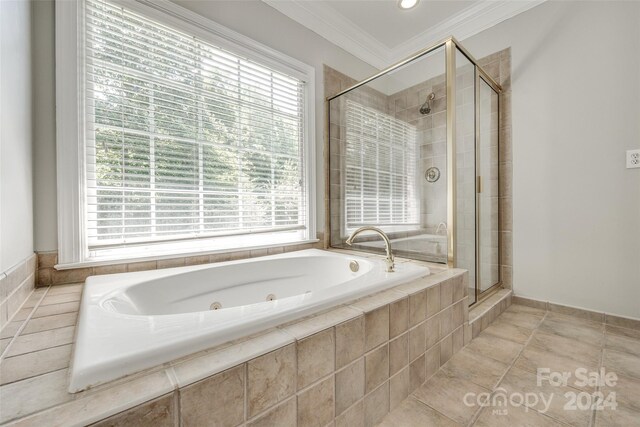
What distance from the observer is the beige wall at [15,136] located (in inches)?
33.4

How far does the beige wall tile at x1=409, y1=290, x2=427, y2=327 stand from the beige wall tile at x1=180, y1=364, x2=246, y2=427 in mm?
706

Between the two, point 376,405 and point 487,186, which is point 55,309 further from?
point 487,186

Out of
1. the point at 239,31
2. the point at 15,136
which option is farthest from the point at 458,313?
the point at 239,31

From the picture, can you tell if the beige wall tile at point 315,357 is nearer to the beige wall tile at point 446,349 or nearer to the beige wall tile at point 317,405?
the beige wall tile at point 317,405

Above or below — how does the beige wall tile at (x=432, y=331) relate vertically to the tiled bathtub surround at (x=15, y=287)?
below

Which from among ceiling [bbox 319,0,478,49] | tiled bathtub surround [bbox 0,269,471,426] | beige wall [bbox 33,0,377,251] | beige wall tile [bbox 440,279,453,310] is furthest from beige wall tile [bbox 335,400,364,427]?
ceiling [bbox 319,0,478,49]

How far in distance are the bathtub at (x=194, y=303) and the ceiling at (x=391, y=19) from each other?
6.26ft

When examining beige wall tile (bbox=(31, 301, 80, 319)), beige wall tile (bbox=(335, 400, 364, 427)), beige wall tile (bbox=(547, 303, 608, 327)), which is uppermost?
beige wall tile (bbox=(31, 301, 80, 319))

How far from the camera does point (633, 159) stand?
4.96 feet

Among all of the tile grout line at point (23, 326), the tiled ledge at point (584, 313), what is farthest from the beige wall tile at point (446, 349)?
the tile grout line at point (23, 326)

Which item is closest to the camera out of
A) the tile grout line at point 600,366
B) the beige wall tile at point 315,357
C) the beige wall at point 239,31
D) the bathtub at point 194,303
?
the bathtub at point 194,303

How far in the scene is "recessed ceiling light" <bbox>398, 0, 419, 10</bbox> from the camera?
1.92 meters

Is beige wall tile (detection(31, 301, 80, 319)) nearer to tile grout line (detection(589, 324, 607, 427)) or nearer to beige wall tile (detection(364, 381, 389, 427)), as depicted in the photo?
beige wall tile (detection(364, 381, 389, 427))

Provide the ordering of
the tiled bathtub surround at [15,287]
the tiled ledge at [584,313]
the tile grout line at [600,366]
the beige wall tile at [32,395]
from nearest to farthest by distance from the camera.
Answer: the beige wall tile at [32,395]
the tiled bathtub surround at [15,287]
the tile grout line at [600,366]
the tiled ledge at [584,313]
